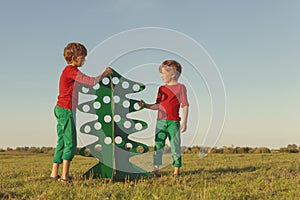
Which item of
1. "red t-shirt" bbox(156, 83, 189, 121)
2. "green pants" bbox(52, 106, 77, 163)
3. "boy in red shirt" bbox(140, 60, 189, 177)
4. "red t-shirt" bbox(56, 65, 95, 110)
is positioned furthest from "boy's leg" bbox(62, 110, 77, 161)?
"red t-shirt" bbox(156, 83, 189, 121)

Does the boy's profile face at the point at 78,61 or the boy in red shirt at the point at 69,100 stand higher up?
the boy's profile face at the point at 78,61

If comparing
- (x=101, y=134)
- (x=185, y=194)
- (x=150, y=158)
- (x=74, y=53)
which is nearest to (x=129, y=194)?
(x=185, y=194)

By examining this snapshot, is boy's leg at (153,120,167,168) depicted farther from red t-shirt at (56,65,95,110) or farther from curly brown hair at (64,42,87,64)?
curly brown hair at (64,42,87,64)

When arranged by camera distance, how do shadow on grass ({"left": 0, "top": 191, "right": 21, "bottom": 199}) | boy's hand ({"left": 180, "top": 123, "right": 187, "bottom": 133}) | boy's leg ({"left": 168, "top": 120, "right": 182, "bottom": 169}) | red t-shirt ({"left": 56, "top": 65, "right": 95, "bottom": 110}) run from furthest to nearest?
boy's hand ({"left": 180, "top": 123, "right": 187, "bottom": 133}) → boy's leg ({"left": 168, "top": 120, "right": 182, "bottom": 169}) → red t-shirt ({"left": 56, "top": 65, "right": 95, "bottom": 110}) → shadow on grass ({"left": 0, "top": 191, "right": 21, "bottom": 199})

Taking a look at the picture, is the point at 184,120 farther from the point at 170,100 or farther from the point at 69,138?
the point at 69,138

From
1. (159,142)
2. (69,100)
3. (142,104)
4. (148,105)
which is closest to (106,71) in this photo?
(69,100)

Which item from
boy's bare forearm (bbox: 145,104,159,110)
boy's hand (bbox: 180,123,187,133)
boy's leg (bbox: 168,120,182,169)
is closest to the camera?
boy's bare forearm (bbox: 145,104,159,110)

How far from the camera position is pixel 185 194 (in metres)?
5.29

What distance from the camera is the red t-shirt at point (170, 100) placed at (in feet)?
24.5

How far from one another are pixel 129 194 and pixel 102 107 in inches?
77.5

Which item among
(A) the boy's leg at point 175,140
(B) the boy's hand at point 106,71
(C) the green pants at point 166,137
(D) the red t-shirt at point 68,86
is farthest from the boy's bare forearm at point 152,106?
(D) the red t-shirt at point 68,86

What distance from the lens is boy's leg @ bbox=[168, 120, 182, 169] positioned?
743cm

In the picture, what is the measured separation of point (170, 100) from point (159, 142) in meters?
0.86

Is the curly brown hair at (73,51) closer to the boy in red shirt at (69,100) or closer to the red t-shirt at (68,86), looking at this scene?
the boy in red shirt at (69,100)
